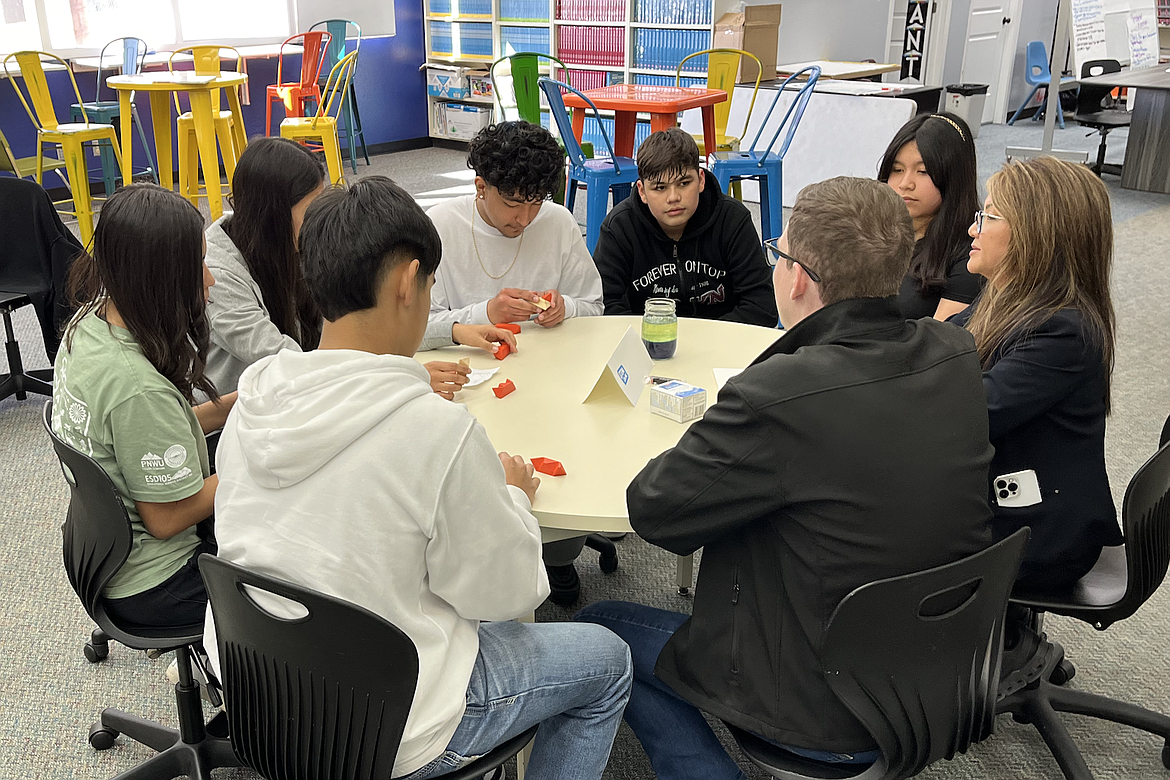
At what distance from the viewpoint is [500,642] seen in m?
1.41

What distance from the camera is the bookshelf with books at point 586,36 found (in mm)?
7047

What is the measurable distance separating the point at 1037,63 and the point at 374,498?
397 inches

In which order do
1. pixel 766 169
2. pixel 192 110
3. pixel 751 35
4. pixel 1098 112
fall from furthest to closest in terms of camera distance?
pixel 1098 112 < pixel 751 35 < pixel 192 110 < pixel 766 169

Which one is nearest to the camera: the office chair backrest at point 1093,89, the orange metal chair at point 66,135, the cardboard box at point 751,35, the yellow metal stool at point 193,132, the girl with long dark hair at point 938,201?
the girl with long dark hair at point 938,201

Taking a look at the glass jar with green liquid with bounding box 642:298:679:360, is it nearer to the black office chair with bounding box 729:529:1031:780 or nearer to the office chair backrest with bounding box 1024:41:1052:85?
the black office chair with bounding box 729:529:1031:780

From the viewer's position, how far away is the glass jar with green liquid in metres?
2.16

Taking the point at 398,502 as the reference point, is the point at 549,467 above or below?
below

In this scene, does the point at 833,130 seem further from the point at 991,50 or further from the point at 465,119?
the point at 991,50

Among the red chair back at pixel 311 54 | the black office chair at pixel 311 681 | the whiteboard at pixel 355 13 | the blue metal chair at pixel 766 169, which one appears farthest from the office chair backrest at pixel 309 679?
the whiteboard at pixel 355 13

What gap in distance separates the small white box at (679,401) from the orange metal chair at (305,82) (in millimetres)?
5868

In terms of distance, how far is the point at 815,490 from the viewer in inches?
48.1

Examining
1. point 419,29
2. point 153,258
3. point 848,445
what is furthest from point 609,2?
point 848,445

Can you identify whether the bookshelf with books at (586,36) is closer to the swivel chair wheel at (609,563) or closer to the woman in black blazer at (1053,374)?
the swivel chair wheel at (609,563)

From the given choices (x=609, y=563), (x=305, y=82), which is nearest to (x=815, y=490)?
(x=609, y=563)
